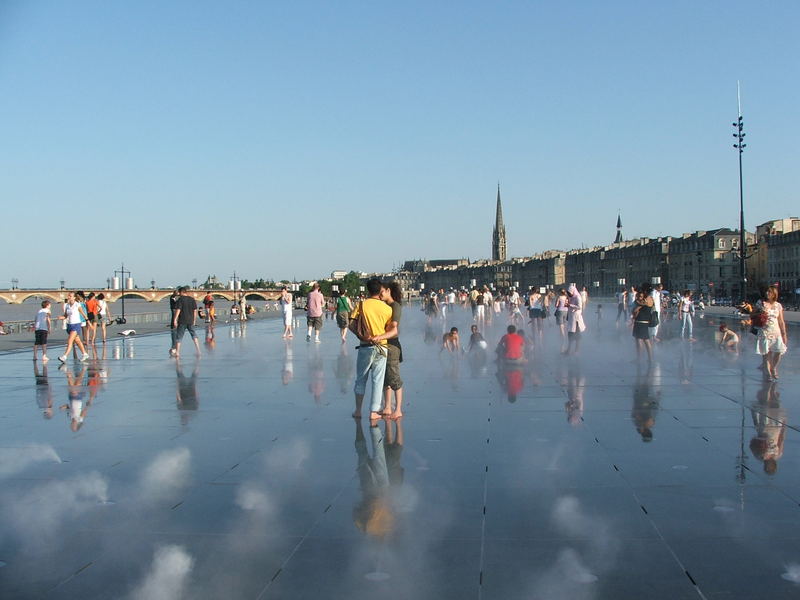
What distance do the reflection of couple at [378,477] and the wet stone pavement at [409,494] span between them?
0.02 metres

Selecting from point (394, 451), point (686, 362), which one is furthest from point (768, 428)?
point (686, 362)

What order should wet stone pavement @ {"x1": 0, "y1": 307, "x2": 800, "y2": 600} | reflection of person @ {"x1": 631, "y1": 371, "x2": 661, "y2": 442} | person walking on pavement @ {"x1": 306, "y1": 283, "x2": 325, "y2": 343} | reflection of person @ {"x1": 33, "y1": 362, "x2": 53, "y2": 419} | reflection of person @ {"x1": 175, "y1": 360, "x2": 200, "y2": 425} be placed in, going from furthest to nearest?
person walking on pavement @ {"x1": 306, "y1": 283, "x2": 325, "y2": 343} < reflection of person @ {"x1": 33, "y1": 362, "x2": 53, "y2": 419} < reflection of person @ {"x1": 175, "y1": 360, "x2": 200, "y2": 425} < reflection of person @ {"x1": 631, "y1": 371, "x2": 661, "y2": 442} < wet stone pavement @ {"x1": 0, "y1": 307, "x2": 800, "y2": 600}

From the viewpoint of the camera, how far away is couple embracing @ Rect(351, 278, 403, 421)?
807 centimetres

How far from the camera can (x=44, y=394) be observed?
34.6ft

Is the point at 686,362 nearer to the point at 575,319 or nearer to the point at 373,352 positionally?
the point at 575,319

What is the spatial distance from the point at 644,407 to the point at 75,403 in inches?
253

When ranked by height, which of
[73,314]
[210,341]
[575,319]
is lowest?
[210,341]

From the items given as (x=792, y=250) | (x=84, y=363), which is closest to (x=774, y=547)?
(x=84, y=363)

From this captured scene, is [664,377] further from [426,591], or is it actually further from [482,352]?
[426,591]

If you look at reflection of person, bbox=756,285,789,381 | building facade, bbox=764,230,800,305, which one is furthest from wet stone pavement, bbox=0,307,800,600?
building facade, bbox=764,230,800,305

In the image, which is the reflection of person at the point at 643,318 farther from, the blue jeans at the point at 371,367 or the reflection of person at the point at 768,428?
the blue jeans at the point at 371,367

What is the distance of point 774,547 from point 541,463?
208 cm

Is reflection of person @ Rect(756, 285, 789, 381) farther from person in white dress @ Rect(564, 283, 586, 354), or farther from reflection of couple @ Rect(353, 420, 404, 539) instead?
reflection of couple @ Rect(353, 420, 404, 539)

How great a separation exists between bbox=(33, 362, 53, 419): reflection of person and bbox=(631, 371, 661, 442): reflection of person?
233 inches
